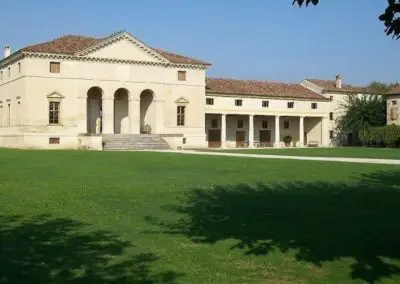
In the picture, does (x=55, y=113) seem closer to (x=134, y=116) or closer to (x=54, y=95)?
(x=54, y=95)

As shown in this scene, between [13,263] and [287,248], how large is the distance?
3.68 metres

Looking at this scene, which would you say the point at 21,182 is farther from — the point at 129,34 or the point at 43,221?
the point at 129,34

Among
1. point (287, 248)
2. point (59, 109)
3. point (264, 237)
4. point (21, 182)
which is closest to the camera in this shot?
point (287, 248)

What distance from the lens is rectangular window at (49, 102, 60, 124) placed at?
5006cm

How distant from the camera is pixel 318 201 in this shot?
504 inches

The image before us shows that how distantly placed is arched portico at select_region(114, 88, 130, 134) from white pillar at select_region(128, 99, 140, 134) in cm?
214

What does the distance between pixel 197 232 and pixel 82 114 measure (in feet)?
144

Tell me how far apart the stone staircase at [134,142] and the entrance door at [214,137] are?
12595 mm

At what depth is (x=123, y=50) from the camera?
5203 cm

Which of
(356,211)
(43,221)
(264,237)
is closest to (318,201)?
(356,211)

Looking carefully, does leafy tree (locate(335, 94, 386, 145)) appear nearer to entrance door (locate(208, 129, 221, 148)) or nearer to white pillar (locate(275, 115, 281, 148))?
white pillar (locate(275, 115, 281, 148))

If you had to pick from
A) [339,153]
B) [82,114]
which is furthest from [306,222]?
[82,114]

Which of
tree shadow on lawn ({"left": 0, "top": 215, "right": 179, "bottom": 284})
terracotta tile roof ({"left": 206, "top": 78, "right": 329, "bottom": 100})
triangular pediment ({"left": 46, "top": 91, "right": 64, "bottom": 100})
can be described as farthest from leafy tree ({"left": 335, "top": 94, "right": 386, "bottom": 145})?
tree shadow on lawn ({"left": 0, "top": 215, "right": 179, "bottom": 284})

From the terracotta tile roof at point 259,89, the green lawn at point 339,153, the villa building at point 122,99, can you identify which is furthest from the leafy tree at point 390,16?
the terracotta tile roof at point 259,89
